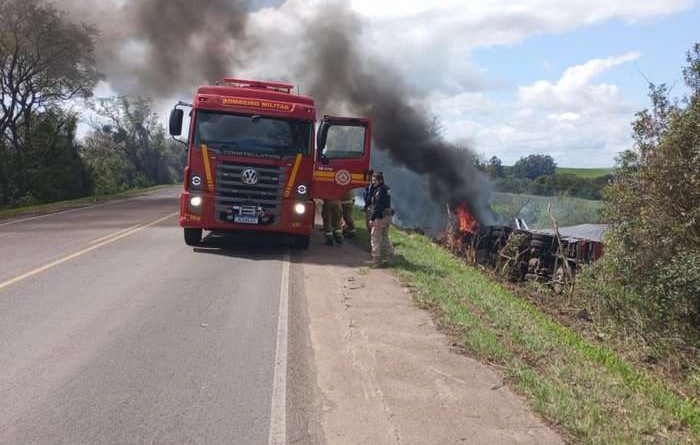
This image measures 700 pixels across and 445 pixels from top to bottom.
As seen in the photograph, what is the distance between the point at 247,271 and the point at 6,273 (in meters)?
3.31

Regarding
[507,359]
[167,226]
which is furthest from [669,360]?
[167,226]

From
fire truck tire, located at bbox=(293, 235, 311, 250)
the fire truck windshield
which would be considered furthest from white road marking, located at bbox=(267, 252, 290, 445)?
fire truck tire, located at bbox=(293, 235, 311, 250)

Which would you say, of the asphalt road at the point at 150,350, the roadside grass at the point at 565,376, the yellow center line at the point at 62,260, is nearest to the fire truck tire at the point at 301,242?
the asphalt road at the point at 150,350

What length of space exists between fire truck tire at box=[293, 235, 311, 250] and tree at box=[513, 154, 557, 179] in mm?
28797

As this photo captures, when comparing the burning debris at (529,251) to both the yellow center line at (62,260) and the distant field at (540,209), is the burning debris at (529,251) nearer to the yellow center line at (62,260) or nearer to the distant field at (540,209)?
the distant field at (540,209)

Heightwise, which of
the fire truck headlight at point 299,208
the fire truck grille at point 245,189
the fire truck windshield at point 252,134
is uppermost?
the fire truck windshield at point 252,134

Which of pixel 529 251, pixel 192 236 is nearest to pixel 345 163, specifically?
pixel 192 236

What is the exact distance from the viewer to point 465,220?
23.8m

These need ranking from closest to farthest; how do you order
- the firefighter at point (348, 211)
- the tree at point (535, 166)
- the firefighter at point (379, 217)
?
the firefighter at point (379, 217), the firefighter at point (348, 211), the tree at point (535, 166)

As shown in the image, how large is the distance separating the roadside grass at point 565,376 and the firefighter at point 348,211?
5.40 m

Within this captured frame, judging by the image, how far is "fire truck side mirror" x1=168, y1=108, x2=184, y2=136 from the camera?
40.7ft

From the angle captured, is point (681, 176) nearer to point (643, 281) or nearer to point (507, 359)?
point (643, 281)

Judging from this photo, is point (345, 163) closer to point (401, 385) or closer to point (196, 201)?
point (196, 201)

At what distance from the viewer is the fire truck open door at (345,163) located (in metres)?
14.1
